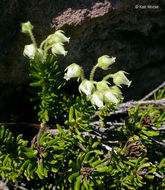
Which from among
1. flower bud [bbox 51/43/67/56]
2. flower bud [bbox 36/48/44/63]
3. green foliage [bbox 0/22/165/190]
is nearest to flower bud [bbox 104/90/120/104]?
green foliage [bbox 0/22/165/190]

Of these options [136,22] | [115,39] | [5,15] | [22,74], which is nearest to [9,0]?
[5,15]

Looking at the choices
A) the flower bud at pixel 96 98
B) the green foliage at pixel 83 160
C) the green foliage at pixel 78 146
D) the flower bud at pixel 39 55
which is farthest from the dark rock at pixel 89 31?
the flower bud at pixel 96 98

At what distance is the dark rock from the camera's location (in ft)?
7.49

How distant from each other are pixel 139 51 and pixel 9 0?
1.88 metres

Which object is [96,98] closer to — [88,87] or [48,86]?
[88,87]

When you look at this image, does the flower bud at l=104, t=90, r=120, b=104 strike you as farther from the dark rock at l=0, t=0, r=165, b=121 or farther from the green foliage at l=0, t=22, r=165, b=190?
the dark rock at l=0, t=0, r=165, b=121

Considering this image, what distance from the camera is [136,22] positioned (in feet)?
9.23

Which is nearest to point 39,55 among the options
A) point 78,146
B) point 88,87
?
point 88,87

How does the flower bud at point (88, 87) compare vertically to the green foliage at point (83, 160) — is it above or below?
above

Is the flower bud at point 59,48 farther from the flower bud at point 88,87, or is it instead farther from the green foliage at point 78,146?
the flower bud at point 88,87

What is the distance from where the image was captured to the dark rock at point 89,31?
2.28 metres

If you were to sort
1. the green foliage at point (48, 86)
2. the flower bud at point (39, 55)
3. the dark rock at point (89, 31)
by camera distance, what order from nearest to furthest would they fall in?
the flower bud at point (39, 55) → the green foliage at point (48, 86) → the dark rock at point (89, 31)

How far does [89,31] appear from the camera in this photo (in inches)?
103

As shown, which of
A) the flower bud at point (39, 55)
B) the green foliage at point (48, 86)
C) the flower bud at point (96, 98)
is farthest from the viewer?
the green foliage at point (48, 86)
